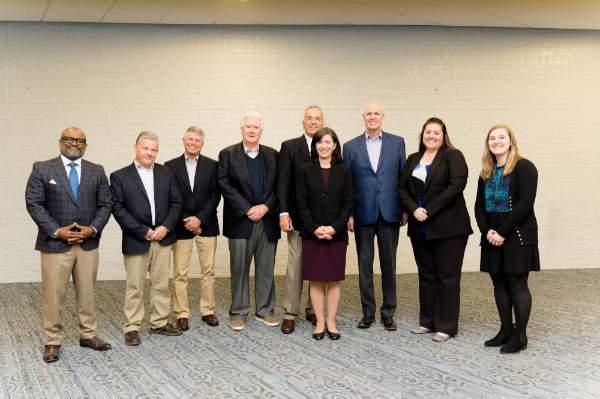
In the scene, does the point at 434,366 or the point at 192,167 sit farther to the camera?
the point at 192,167

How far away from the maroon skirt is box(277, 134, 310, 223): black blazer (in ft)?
1.17

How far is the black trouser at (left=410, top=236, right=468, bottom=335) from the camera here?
204 inches

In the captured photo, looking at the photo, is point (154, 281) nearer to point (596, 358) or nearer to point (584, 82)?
point (596, 358)

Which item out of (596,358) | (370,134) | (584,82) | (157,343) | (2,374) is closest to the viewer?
(2,374)

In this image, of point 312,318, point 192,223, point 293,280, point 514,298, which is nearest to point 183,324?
point 192,223

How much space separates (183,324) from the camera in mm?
5547

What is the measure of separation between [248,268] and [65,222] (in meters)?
1.62

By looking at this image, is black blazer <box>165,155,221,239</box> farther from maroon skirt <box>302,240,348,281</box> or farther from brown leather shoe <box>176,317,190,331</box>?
maroon skirt <box>302,240,348,281</box>

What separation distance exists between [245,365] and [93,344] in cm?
121

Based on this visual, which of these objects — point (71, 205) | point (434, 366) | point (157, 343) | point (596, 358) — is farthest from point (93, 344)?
point (596, 358)

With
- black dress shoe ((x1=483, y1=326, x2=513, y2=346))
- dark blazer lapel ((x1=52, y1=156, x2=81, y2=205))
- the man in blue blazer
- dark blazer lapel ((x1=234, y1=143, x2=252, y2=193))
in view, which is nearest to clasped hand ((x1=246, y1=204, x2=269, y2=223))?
dark blazer lapel ((x1=234, y1=143, x2=252, y2=193))

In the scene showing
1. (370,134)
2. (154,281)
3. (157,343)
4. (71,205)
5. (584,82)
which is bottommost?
(157,343)

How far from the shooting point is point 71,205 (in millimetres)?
4695

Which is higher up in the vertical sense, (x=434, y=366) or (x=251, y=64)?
(x=251, y=64)
